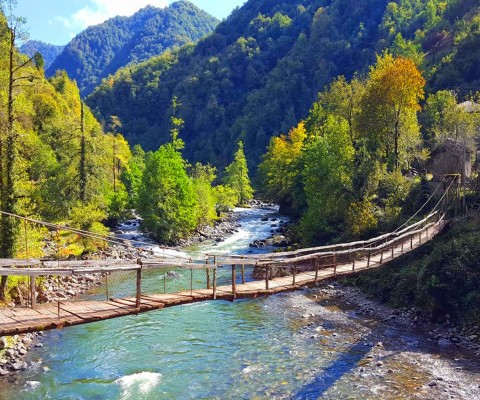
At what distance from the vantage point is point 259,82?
120875 millimetres

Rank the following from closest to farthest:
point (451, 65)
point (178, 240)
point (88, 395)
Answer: point (88, 395) < point (178, 240) < point (451, 65)

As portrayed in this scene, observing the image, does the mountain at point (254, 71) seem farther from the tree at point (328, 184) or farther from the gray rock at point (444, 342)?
the gray rock at point (444, 342)

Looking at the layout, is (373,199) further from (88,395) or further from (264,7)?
(264,7)

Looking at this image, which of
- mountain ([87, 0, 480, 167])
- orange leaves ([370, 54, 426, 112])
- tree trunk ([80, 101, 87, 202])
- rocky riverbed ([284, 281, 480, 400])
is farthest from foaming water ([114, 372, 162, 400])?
mountain ([87, 0, 480, 167])

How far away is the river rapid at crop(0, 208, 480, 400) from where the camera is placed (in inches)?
435

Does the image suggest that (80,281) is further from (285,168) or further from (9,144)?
(285,168)

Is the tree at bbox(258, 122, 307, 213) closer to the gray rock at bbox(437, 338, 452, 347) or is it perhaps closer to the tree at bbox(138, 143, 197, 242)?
the tree at bbox(138, 143, 197, 242)

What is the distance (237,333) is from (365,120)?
→ 1773 centimetres

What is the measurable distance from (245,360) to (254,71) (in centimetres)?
11563

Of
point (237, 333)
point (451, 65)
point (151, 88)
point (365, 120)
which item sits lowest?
point (237, 333)

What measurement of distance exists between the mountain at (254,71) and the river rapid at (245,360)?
67.8 meters

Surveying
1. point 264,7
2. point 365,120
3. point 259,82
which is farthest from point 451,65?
point 264,7

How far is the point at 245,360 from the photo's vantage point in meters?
12.9

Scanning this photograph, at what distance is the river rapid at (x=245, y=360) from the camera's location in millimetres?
11039
